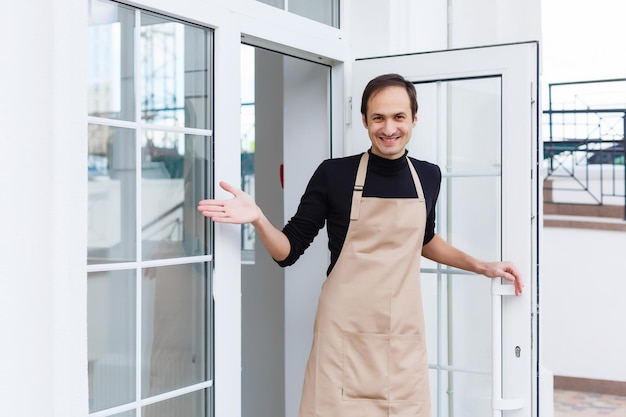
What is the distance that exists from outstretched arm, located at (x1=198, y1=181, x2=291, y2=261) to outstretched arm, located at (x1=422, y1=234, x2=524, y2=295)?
62cm

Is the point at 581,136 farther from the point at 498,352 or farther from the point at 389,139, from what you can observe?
the point at 389,139

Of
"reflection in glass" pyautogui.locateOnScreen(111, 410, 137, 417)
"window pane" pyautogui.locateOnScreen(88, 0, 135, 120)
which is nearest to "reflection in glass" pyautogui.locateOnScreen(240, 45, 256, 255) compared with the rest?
"reflection in glass" pyautogui.locateOnScreen(111, 410, 137, 417)

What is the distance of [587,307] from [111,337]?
17.8ft

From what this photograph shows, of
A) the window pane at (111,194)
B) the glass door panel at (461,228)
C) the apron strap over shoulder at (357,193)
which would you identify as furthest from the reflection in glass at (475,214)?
the window pane at (111,194)

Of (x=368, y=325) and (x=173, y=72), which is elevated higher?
(x=173, y=72)

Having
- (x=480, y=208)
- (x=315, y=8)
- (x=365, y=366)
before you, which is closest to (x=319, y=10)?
(x=315, y=8)

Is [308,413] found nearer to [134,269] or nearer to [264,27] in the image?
[134,269]

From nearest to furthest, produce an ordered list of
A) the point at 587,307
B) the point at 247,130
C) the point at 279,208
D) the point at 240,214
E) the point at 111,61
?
the point at 111,61 < the point at 240,214 < the point at 279,208 < the point at 247,130 < the point at 587,307

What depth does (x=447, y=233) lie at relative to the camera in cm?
307

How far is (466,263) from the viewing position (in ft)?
8.95

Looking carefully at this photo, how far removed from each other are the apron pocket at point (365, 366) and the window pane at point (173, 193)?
53 centimetres

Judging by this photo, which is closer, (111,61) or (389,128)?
(111,61)

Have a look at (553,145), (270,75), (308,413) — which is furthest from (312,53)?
(553,145)

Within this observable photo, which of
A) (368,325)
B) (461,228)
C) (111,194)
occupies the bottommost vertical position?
(368,325)
